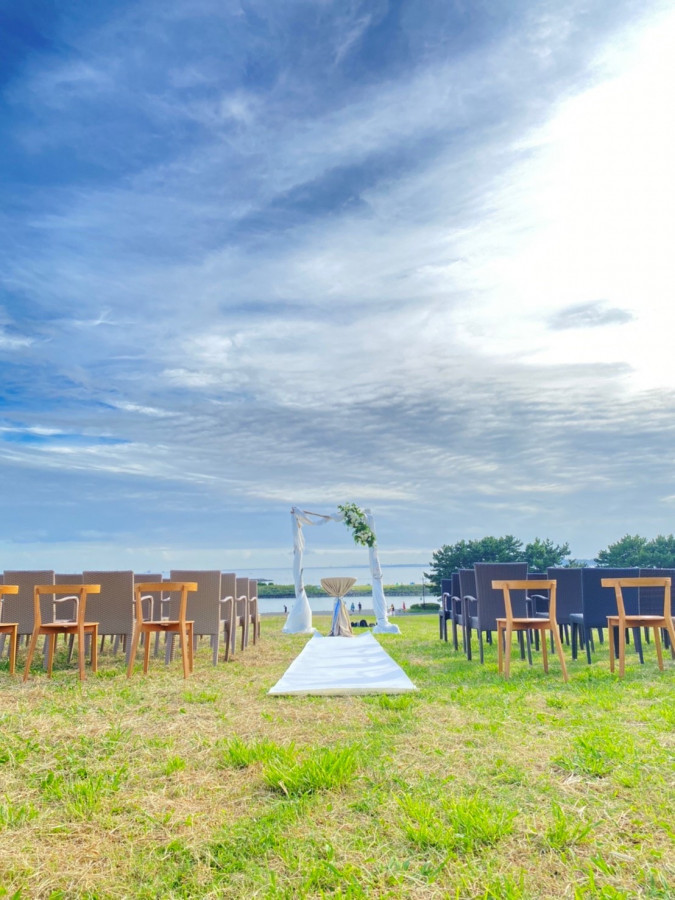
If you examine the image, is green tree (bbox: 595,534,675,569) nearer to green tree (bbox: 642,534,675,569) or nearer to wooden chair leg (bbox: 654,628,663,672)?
green tree (bbox: 642,534,675,569)

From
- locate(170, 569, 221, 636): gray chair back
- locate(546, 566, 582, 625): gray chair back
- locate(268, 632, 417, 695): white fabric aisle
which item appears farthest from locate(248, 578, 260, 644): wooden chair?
locate(546, 566, 582, 625): gray chair back

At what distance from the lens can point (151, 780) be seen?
3195mm

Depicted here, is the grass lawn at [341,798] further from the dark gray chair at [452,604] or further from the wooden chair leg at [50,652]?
the dark gray chair at [452,604]

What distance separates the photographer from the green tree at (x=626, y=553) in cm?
2455

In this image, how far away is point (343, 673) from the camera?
6586 mm

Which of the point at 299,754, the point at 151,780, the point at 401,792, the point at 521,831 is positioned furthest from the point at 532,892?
the point at 151,780

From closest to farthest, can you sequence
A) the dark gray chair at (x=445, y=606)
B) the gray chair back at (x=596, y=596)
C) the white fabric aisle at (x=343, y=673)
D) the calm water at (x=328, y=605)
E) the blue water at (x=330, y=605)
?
the white fabric aisle at (x=343, y=673) < the gray chair back at (x=596, y=596) < the dark gray chair at (x=445, y=606) < the blue water at (x=330, y=605) < the calm water at (x=328, y=605)

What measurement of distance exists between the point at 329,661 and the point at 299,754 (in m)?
4.33

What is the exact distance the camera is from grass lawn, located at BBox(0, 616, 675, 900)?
7.38ft

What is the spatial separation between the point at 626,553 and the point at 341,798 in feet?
80.7

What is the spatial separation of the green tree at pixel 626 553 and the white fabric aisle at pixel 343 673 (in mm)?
18276

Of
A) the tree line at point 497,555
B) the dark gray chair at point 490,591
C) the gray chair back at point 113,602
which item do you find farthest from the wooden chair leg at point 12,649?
the tree line at point 497,555

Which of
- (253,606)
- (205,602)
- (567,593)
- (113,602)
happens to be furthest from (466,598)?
(113,602)

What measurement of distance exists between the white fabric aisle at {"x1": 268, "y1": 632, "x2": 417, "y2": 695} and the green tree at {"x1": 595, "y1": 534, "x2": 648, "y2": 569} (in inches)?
720
